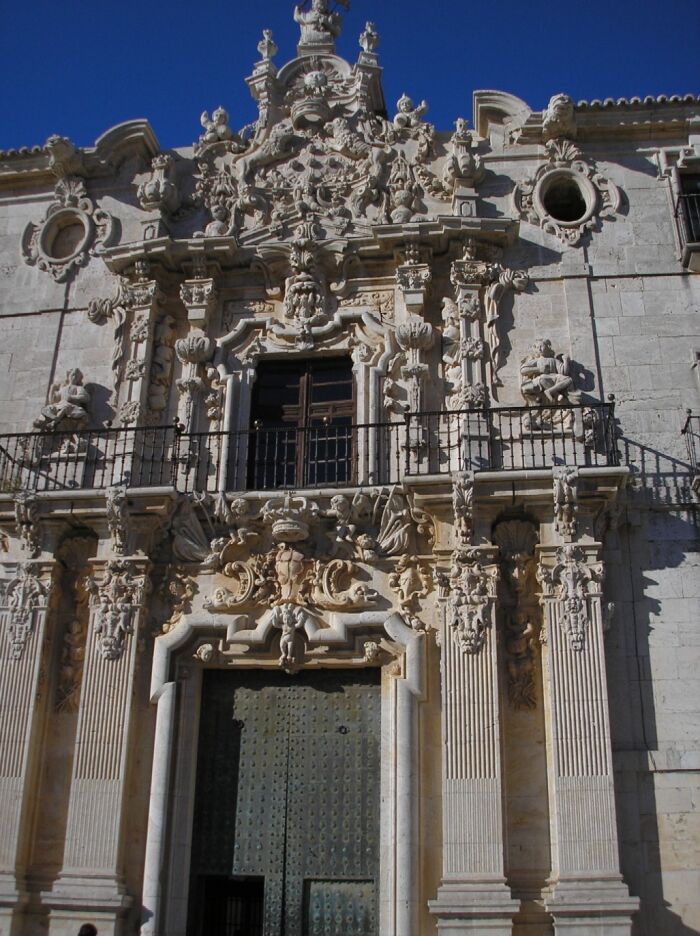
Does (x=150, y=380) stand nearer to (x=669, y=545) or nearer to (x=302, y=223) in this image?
(x=302, y=223)

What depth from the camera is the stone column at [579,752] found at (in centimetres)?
809

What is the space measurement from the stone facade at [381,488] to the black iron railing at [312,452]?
4 centimetres

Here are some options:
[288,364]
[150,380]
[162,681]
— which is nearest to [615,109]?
[288,364]

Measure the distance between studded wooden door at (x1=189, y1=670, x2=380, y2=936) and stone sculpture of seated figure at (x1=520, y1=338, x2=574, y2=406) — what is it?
10.1 ft

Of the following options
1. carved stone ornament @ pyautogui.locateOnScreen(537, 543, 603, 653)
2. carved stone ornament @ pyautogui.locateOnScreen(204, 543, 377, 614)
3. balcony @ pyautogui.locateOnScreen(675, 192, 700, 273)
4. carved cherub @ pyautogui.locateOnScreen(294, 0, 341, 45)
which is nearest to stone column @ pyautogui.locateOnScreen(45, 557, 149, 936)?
carved stone ornament @ pyautogui.locateOnScreen(204, 543, 377, 614)

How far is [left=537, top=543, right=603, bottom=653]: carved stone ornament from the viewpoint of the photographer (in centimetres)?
906

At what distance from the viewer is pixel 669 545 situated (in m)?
9.55

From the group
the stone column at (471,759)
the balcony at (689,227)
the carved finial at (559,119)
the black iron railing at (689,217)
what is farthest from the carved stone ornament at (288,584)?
the carved finial at (559,119)

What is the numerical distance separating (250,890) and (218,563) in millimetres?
2844

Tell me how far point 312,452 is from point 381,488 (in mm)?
1074

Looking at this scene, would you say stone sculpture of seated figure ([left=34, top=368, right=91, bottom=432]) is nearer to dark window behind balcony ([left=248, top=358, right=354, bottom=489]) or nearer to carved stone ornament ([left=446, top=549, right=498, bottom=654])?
dark window behind balcony ([left=248, top=358, right=354, bottom=489])

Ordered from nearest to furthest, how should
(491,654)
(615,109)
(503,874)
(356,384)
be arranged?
(503,874) < (491,654) < (356,384) < (615,109)

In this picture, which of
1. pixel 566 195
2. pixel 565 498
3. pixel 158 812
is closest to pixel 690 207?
pixel 566 195

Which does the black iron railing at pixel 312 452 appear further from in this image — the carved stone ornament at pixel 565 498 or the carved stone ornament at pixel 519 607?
the carved stone ornament at pixel 519 607
